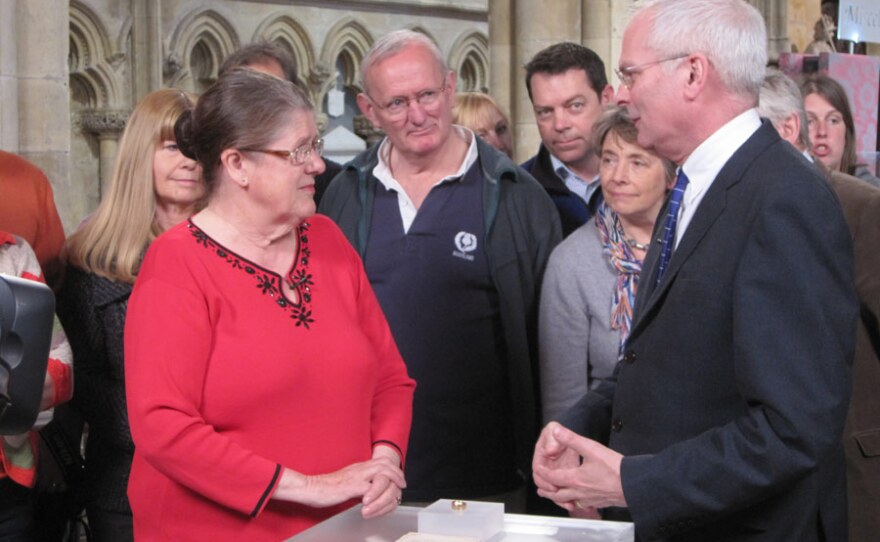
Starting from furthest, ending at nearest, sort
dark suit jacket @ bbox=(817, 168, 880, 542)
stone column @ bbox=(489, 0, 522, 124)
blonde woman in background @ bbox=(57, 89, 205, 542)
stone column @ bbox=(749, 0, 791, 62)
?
stone column @ bbox=(749, 0, 791, 62) < stone column @ bbox=(489, 0, 522, 124) < blonde woman in background @ bbox=(57, 89, 205, 542) < dark suit jacket @ bbox=(817, 168, 880, 542)

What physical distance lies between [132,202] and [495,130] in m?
1.76

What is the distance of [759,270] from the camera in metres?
1.88

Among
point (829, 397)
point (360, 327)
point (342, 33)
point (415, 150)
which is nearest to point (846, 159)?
point (415, 150)

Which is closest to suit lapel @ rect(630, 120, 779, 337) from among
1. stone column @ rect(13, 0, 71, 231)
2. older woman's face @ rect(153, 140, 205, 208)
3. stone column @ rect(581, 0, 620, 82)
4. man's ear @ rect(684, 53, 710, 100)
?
man's ear @ rect(684, 53, 710, 100)

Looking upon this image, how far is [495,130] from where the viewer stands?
176 inches

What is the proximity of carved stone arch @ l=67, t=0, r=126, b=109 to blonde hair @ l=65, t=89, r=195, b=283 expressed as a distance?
9036 mm

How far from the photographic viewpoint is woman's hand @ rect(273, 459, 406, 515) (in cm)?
219

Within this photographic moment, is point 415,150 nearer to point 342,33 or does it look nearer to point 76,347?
point 76,347

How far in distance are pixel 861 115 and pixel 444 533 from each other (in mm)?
4495

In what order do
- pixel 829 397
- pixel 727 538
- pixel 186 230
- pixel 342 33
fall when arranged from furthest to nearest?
pixel 342 33 → pixel 186 230 → pixel 727 538 → pixel 829 397

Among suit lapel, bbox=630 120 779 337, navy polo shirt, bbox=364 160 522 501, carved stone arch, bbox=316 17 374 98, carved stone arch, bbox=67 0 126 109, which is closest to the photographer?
suit lapel, bbox=630 120 779 337

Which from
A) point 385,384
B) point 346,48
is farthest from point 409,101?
point 346,48

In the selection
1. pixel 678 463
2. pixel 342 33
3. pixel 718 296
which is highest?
pixel 342 33

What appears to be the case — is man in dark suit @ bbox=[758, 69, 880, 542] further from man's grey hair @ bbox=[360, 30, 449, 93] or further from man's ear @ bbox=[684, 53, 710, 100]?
man's grey hair @ bbox=[360, 30, 449, 93]
